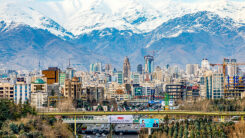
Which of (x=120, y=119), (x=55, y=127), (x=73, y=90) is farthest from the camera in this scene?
(x=73, y=90)

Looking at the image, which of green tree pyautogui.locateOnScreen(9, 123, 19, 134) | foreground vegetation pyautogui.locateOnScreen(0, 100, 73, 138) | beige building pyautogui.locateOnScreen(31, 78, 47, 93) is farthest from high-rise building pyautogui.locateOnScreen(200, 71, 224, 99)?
green tree pyautogui.locateOnScreen(9, 123, 19, 134)

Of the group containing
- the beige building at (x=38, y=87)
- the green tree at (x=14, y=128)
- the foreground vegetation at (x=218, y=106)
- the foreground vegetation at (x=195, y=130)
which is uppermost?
the beige building at (x=38, y=87)

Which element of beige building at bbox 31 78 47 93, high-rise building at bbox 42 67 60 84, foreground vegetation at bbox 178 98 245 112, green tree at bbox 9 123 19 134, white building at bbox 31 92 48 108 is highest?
high-rise building at bbox 42 67 60 84

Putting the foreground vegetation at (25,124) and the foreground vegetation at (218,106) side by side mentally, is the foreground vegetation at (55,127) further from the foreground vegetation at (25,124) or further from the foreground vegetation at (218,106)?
the foreground vegetation at (218,106)

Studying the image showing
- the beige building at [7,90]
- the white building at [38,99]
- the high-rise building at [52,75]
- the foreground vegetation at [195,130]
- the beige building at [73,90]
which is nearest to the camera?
the foreground vegetation at [195,130]

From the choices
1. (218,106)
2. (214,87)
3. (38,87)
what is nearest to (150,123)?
(218,106)

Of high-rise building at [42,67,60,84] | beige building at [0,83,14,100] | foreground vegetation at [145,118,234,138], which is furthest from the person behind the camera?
high-rise building at [42,67,60,84]

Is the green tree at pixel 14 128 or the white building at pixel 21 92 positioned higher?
the white building at pixel 21 92

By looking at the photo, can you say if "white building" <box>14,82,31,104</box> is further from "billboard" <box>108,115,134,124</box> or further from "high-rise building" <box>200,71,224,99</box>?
"high-rise building" <box>200,71,224,99</box>

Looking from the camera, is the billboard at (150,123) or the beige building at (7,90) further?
the beige building at (7,90)

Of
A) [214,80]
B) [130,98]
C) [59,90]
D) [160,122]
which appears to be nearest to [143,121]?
[160,122]

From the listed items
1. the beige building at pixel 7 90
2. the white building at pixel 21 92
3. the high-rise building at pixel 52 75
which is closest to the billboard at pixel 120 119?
the white building at pixel 21 92

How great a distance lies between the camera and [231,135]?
7069 centimetres

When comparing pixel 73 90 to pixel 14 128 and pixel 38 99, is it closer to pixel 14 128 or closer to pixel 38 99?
pixel 38 99
